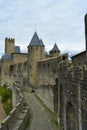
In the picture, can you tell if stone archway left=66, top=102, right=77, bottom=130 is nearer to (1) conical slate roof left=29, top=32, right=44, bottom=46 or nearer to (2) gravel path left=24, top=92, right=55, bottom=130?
(2) gravel path left=24, top=92, right=55, bottom=130

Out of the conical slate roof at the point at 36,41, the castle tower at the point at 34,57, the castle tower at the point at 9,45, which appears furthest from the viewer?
the castle tower at the point at 9,45

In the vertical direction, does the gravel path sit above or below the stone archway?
below

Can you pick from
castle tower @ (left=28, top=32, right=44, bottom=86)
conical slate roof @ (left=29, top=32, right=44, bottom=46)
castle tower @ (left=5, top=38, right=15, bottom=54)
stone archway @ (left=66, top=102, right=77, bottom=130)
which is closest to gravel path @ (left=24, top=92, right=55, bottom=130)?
stone archway @ (left=66, top=102, right=77, bottom=130)

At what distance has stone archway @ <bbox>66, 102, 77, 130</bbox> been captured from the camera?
33.4 ft

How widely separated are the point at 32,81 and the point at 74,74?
26703 mm

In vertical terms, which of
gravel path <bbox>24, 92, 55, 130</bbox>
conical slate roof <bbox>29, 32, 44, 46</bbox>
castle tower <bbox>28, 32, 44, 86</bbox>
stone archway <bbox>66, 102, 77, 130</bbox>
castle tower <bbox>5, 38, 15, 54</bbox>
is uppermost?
castle tower <bbox>5, 38, 15, 54</bbox>

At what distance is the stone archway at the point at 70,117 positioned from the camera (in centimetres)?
1019

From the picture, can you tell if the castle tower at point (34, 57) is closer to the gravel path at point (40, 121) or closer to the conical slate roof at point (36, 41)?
the conical slate roof at point (36, 41)

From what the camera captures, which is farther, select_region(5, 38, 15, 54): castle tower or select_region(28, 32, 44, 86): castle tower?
select_region(5, 38, 15, 54): castle tower

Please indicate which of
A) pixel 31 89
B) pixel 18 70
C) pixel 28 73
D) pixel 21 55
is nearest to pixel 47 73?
pixel 31 89

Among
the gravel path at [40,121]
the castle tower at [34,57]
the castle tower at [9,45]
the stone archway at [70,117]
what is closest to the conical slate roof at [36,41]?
the castle tower at [34,57]

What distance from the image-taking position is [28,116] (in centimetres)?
1636

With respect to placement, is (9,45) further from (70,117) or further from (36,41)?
(70,117)

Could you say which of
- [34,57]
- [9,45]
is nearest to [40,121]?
[34,57]
